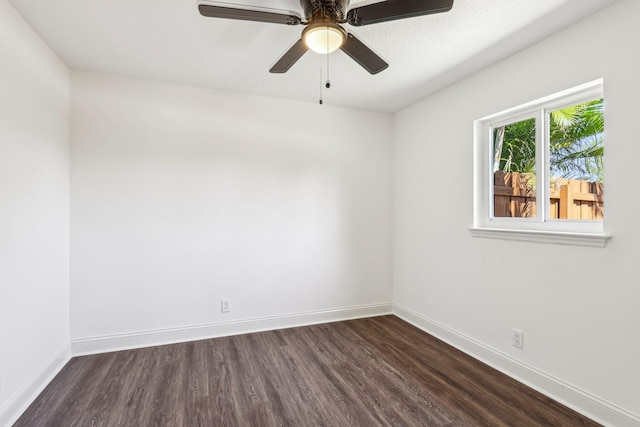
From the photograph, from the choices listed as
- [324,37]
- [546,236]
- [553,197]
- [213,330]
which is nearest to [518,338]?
[546,236]

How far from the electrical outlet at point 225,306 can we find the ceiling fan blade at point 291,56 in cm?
215

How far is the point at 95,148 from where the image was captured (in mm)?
2668

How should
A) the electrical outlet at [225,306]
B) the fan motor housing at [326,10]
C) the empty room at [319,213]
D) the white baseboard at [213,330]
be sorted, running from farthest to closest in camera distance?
the electrical outlet at [225,306] → the white baseboard at [213,330] → the empty room at [319,213] → the fan motor housing at [326,10]

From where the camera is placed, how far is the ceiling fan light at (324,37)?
151 centimetres

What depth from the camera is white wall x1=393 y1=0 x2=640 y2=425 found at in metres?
→ 1.72

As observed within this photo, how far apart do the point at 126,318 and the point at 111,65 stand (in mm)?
2132

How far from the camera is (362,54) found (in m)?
1.81

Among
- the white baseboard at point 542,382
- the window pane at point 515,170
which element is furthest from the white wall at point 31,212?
the window pane at point 515,170

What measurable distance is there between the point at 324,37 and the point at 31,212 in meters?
2.14

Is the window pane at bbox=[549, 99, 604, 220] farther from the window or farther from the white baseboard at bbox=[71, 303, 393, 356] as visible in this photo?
the white baseboard at bbox=[71, 303, 393, 356]

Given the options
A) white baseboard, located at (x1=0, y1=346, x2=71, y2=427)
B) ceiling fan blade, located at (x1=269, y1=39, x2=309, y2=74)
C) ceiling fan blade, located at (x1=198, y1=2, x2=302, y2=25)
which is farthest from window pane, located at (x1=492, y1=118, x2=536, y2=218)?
white baseboard, located at (x1=0, y1=346, x2=71, y2=427)

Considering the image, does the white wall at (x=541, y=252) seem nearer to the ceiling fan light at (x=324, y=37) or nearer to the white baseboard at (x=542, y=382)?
the white baseboard at (x=542, y=382)

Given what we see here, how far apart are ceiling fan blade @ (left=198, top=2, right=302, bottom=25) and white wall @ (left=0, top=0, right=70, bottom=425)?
4.20 feet

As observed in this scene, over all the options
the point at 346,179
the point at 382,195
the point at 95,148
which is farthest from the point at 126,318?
the point at 382,195
